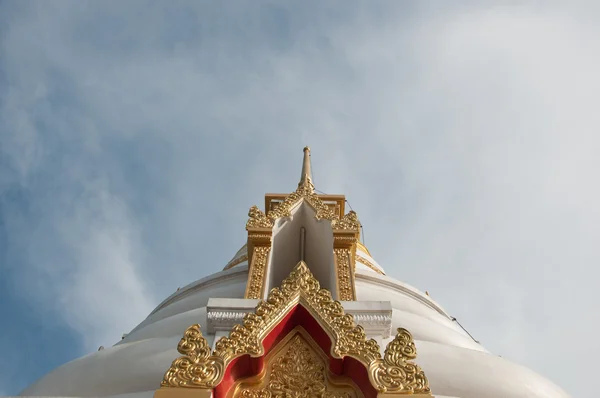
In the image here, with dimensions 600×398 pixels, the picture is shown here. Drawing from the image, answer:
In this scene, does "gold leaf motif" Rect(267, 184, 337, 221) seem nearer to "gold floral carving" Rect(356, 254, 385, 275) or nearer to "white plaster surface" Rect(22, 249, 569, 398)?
"white plaster surface" Rect(22, 249, 569, 398)

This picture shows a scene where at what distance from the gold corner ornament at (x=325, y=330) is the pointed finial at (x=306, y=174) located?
16.8 ft

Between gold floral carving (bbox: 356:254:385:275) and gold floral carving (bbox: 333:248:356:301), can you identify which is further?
gold floral carving (bbox: 356:254:385:275)

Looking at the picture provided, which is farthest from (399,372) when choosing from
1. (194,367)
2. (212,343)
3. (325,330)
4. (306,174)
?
(306,174)

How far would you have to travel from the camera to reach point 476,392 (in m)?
5.41

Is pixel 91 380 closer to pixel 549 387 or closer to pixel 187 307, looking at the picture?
pixel 187 307

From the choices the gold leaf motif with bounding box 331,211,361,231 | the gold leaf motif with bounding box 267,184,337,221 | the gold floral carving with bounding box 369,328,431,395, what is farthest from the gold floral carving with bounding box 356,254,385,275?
the gold floral carving with bounding box 369,328,431,395

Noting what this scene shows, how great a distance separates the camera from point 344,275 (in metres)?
7.83

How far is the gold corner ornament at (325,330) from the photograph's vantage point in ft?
13.9

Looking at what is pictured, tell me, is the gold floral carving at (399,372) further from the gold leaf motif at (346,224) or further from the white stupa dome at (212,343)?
the gold leaf motif at (346,224)

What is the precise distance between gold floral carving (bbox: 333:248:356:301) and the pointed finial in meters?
1.85

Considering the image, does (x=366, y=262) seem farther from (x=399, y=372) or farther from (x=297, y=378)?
(x=399, y=372)

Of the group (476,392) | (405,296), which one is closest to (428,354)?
(476,392)

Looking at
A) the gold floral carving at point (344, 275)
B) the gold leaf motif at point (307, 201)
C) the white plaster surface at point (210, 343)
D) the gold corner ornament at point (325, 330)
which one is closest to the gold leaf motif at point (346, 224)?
the gold leaf motif at point (307, 201)

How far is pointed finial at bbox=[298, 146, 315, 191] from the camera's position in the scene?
10297 mm
